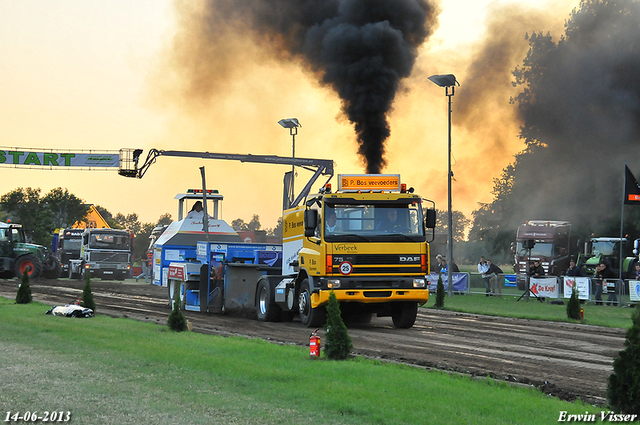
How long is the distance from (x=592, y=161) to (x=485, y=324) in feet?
102

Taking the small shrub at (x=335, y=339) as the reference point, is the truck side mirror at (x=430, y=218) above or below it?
above

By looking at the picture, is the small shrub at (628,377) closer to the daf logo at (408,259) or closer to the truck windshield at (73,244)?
the daf logo at (408,259)

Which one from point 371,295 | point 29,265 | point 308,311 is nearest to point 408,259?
point 371,295

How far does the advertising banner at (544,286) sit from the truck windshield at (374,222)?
45.7 ft

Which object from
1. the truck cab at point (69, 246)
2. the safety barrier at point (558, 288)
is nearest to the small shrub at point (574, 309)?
the safety barrier at point (558, 288)

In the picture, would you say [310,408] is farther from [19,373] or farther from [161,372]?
[19,373]

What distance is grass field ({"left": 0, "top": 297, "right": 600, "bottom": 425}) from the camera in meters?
7.00

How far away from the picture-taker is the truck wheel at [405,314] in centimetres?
1714

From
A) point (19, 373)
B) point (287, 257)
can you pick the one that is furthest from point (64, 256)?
point (19, 373)

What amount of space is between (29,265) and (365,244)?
2843 centimetres

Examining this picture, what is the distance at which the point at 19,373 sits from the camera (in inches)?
360

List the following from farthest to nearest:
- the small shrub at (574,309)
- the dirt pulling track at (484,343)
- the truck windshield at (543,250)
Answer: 1. the truck windshield at (543,250)
2. the small shrub at (574,309)
3. the dirt pulling track at (484,343)

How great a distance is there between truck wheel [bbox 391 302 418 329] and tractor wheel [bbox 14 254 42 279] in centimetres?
2695

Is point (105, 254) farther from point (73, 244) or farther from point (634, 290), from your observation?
point (634, 290)
